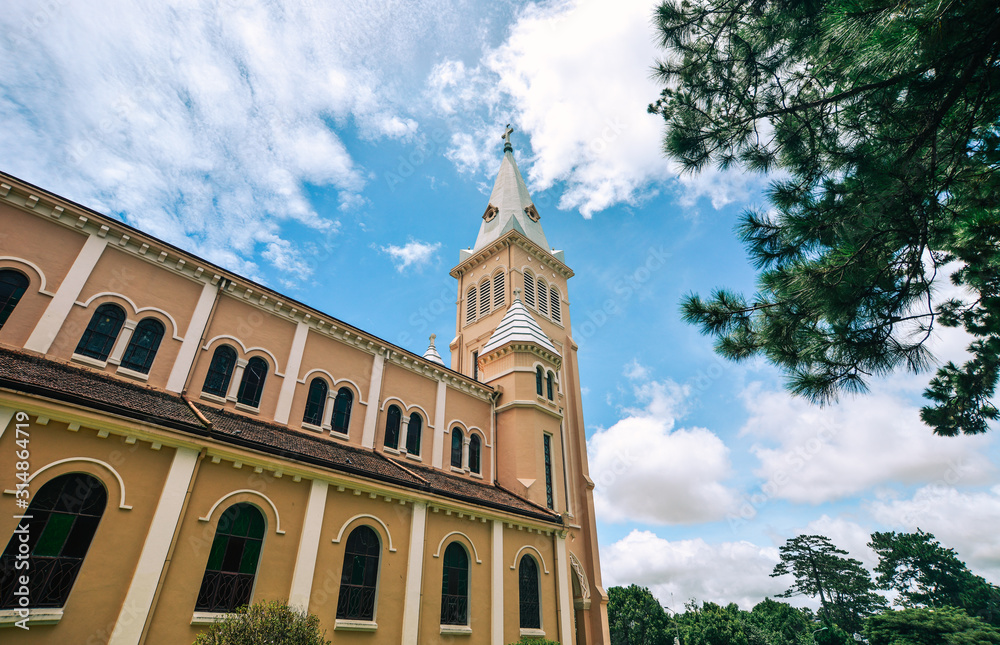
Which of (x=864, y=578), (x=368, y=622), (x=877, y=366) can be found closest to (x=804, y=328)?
(x=877, y=366)

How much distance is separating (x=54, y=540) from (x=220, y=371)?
→ 6.02 metres

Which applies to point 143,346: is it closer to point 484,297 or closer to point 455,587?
point 455,587

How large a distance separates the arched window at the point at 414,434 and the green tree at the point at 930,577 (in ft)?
202

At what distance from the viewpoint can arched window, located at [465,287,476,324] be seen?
31.0m

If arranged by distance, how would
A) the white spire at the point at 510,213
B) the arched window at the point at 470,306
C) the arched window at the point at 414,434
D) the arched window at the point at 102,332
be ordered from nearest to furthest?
the arched window at the point at 102,332 < the arched window at the point at 414,434 < the arched window at the point at 470,306 < the white spire at the point at 510,213

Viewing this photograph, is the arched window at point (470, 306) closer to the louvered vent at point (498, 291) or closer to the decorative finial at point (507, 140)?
the louvered vent at point (498, 291)

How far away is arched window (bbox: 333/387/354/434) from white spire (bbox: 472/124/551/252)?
18.0 meters

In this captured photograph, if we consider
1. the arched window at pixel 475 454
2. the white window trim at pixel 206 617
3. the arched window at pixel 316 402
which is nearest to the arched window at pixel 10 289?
the arched window at pixel 316 402

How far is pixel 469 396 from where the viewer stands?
2058 cm

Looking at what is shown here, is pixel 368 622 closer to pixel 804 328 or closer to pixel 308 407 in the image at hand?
pixel 308 407

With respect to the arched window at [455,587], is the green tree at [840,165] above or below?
above

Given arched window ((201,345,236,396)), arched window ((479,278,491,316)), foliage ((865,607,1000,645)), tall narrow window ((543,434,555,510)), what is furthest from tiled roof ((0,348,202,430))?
foliage ((865,607,1000,645))

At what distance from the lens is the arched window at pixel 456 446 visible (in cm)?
1888

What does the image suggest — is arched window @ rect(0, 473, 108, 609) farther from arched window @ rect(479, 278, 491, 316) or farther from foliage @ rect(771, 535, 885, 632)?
foliage @ rect(771, 535, 885, 632)
